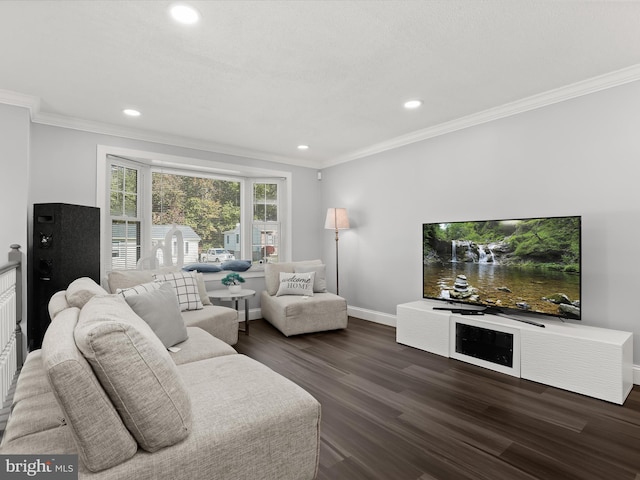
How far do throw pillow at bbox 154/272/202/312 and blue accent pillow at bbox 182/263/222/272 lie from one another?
1023 mm

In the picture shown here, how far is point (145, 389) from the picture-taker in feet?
3.68

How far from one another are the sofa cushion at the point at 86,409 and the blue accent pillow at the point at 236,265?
157 inches

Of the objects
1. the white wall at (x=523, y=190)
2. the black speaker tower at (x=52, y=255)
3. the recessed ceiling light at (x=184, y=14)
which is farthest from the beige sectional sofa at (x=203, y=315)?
the recessed ceiling light at (x=184, y=14)

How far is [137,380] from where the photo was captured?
1.11 metres

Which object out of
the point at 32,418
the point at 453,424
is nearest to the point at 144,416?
the point at 32,418

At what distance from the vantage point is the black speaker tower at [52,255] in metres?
3.16

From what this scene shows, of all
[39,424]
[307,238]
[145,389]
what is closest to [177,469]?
[145,389]

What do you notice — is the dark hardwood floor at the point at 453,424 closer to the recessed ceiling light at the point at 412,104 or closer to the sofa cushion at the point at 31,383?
the sofa cushion at the point at 31,383

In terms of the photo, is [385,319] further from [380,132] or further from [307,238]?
[380,132]

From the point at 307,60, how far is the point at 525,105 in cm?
223

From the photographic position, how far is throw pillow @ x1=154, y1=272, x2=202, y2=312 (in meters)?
3.63

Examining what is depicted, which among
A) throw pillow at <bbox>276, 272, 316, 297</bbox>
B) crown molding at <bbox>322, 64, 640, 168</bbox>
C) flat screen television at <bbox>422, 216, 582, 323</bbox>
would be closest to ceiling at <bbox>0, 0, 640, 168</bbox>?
crown molding at <bbox>322, 64, 640, 168</bbox>

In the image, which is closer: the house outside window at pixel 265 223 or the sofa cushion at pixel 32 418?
the sofa cushion at pixel 32 418

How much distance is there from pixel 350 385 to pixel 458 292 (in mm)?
1599
